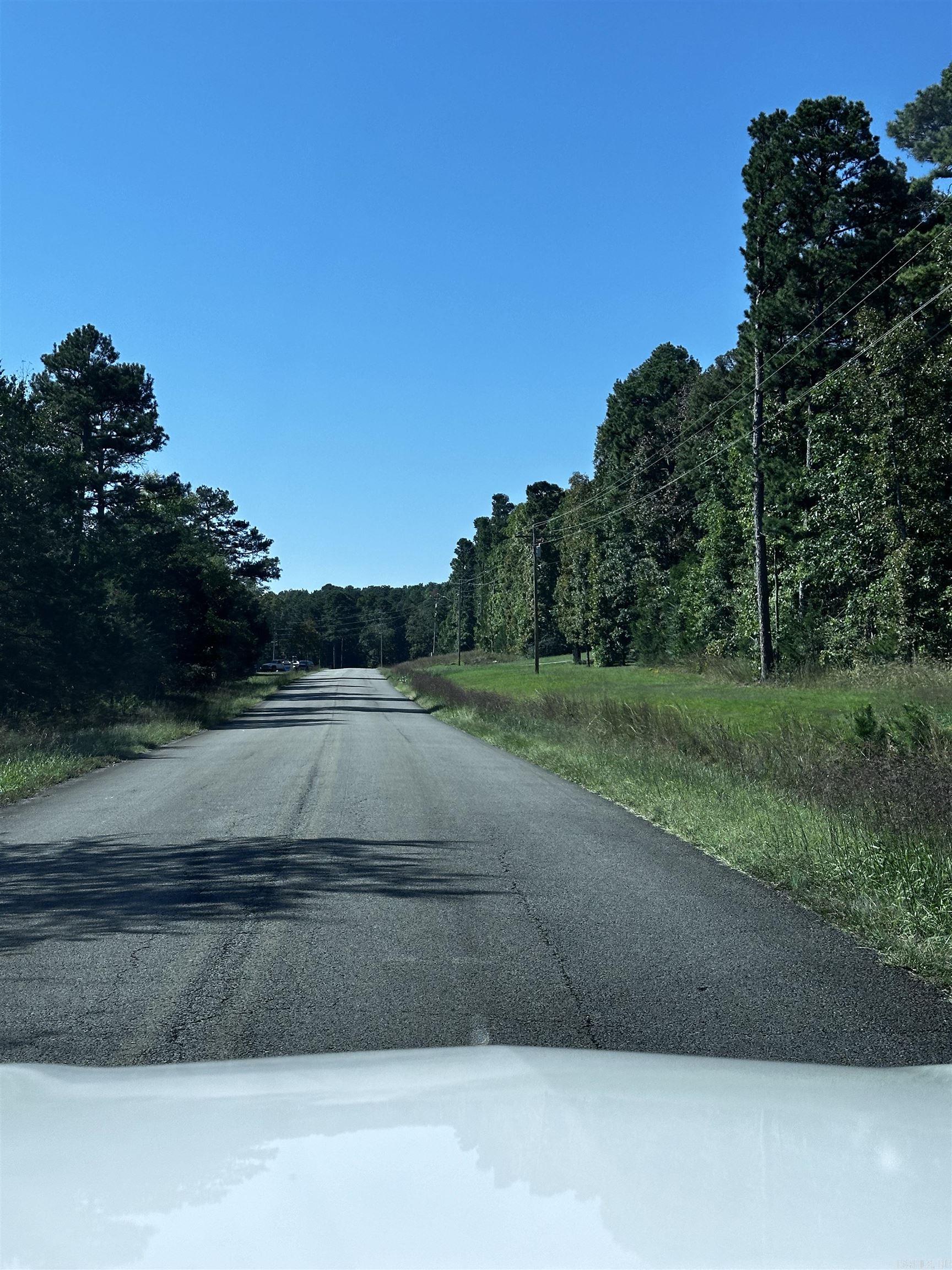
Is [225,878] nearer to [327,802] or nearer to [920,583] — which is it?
[327,802]

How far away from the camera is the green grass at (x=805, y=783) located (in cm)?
737

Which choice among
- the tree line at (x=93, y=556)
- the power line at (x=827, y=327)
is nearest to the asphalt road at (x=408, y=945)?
the tree line at (x=93, y=556)

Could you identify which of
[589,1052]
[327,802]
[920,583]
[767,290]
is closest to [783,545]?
[767,290]

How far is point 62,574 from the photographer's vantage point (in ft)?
103

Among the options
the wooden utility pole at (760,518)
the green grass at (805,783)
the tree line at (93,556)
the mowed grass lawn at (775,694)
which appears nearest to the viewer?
the green grass at (805,783)

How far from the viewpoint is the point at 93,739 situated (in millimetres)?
24031

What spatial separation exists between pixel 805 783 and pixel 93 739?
660 inches

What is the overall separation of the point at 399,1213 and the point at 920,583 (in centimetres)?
3209

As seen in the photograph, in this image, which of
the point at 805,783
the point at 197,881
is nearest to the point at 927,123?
the point at 805,783

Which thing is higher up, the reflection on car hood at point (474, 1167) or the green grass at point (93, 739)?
the reflection on car hood at point (474, 1167)

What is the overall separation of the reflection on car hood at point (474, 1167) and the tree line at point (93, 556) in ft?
93.3

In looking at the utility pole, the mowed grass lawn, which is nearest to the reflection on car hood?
the mowed grass lawn

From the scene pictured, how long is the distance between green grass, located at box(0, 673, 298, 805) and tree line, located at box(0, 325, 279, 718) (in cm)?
156

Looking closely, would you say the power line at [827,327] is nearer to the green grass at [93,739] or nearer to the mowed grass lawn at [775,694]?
the mowed grass lawn at [775,694]
